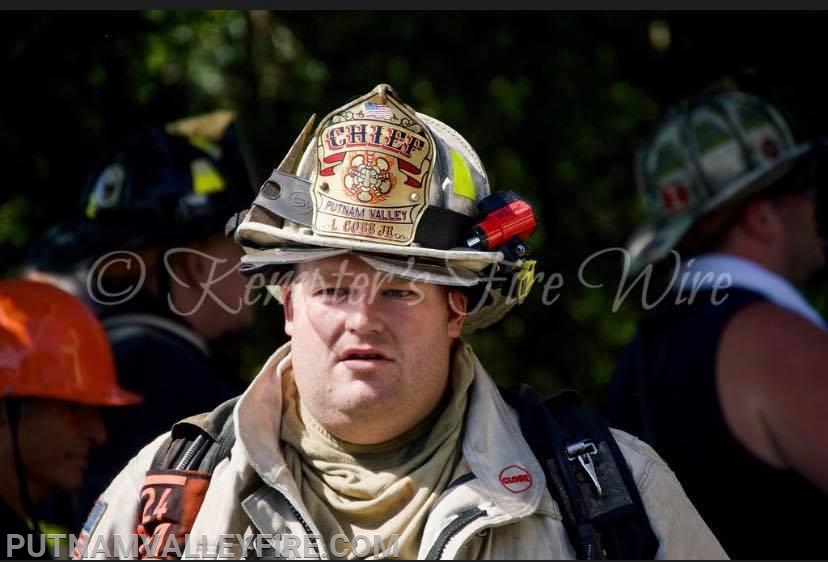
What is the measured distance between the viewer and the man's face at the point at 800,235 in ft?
15.6

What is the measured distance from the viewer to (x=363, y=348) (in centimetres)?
302

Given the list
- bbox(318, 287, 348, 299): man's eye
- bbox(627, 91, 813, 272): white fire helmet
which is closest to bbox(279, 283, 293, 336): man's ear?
bbox(318, 287, 348, 299): man's eye

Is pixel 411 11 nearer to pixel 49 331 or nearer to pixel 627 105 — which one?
pixel 627 105

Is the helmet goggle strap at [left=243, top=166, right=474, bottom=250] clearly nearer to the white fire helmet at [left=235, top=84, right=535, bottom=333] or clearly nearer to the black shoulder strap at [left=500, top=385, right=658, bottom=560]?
the white fire helmet at [left=235, top=84, right=535, bottom=333]

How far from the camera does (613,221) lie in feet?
28.5

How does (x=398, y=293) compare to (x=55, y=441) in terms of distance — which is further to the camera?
(x=55, y=441)

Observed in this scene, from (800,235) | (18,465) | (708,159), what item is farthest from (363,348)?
(708,159)

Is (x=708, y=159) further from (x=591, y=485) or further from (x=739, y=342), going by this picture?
(x=591, y=485)

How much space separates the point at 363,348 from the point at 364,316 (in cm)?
8

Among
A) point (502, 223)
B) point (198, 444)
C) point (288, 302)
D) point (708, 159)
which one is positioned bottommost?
point (198, 444)

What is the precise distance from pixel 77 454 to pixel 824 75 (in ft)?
14.5

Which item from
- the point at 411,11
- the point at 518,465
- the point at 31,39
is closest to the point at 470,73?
the point at 411,11

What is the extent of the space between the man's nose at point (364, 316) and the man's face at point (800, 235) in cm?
227

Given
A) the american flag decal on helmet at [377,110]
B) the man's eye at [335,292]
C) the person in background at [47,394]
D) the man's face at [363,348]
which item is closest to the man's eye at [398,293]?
the man's face at [363,348]
